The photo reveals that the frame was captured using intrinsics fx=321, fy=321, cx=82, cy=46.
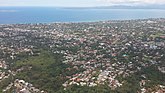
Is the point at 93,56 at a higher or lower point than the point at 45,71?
lower

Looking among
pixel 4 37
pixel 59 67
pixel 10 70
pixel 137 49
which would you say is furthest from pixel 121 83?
pixel 4 37

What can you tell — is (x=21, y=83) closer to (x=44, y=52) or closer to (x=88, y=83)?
(x=88, y=83)

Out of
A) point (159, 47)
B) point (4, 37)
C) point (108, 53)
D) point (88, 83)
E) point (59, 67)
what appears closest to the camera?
point (88, 83)

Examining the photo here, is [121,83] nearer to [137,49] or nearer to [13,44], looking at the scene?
[137,49]

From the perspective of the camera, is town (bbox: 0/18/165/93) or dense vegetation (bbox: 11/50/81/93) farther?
dense vegetation (bbox: 11/50/81/93)

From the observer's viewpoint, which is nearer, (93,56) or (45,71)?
(45,71)

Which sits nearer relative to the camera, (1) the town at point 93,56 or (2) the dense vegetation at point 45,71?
(1) the town at point 93,56

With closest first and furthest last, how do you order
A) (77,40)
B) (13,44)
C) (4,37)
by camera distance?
1. (13,44)
2. (77,40)
3. (4,37)

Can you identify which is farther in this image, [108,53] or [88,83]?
[108,53]
